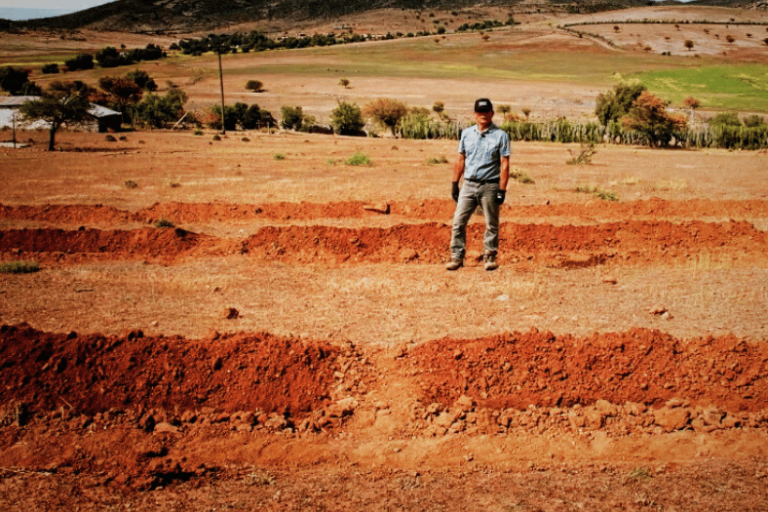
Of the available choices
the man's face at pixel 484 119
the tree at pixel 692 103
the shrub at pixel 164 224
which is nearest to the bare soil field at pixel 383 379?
the man's face at pixel 484 119

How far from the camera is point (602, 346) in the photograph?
5.82 meters

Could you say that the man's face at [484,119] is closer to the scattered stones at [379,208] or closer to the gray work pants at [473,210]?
the gray work pants at [473,210]

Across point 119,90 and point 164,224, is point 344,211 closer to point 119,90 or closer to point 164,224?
point 164,224

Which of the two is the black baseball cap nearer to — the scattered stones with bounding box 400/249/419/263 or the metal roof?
the scattered stones with bounding box 400/249/419/263

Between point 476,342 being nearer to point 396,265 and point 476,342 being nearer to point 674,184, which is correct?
point 396,265

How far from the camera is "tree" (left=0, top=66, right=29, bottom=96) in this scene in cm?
7250

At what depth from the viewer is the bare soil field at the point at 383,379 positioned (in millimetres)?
4367

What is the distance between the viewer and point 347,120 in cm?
5116

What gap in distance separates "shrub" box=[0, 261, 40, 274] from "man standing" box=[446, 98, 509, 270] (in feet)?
20.9

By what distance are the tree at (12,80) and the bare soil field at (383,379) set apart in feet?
250

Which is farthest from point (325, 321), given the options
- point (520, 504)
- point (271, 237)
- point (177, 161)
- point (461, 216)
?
point (177, 161)

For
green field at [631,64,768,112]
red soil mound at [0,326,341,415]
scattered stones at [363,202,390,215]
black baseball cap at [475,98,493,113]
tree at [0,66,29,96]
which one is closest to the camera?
red soil mound at [0,326,341,415]

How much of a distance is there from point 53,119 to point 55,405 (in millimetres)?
33897

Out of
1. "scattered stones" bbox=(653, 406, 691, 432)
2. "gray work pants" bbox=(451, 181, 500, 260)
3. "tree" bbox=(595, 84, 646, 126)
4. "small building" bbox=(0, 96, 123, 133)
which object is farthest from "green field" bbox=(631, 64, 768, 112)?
"scattered stones" bbox=(653, 406, 691, 432)
